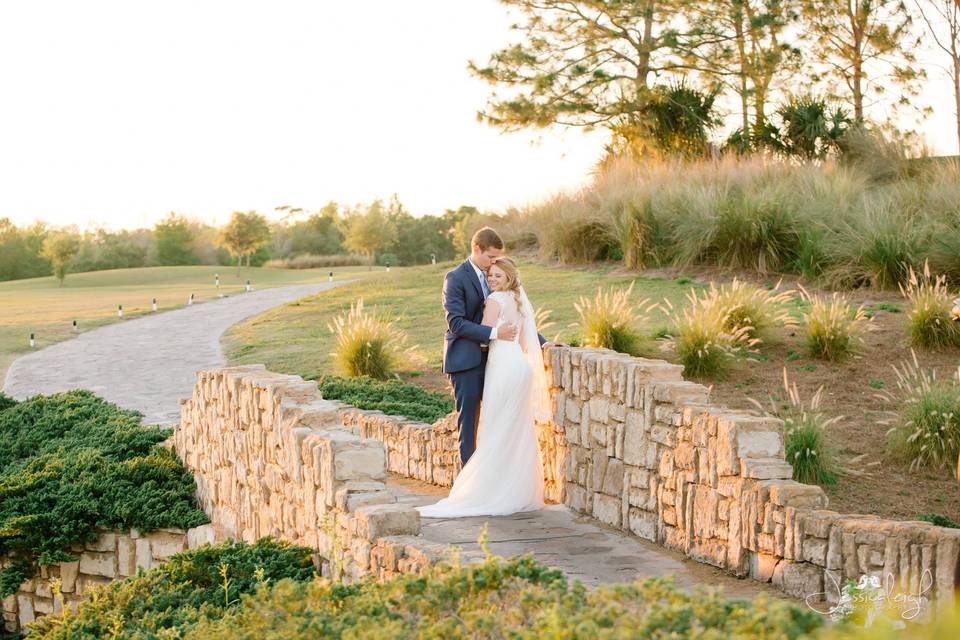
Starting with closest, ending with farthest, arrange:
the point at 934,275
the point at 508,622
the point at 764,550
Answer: the point at 508,622 → the point at 764,550 → the point at 934,275

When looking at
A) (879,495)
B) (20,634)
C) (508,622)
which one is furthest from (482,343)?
(20,634)

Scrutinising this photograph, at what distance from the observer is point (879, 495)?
374 inches

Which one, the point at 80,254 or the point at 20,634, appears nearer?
the point at 20,634

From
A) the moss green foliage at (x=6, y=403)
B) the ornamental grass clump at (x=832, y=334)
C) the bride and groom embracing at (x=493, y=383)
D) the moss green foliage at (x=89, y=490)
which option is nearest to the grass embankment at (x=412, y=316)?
the ornamental grass clump at (x=832, y=334)

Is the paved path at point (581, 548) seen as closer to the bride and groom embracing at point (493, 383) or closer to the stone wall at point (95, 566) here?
the bride and groom embracing at point (493, 383)

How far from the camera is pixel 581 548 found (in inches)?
298

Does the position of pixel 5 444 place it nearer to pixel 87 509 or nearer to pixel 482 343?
pixel 87 509

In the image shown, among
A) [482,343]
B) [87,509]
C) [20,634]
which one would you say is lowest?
[20,634]

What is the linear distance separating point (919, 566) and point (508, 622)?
2628 millimetres

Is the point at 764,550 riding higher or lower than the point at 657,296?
lower

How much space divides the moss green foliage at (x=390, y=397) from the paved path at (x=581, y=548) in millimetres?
4248

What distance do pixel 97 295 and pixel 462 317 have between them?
38.2 m

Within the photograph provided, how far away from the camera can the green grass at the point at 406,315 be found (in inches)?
652

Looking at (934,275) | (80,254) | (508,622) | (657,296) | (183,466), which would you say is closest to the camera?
(508,622)
